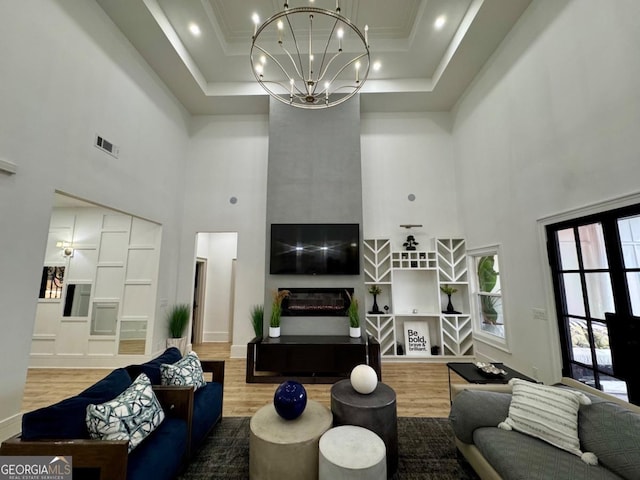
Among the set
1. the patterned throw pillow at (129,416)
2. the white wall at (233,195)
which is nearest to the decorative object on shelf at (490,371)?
the patterned throw pillow at (129,416)

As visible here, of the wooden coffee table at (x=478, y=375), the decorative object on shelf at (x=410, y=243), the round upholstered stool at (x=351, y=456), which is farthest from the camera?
the decorative object on shelf at (x=410, y=243)

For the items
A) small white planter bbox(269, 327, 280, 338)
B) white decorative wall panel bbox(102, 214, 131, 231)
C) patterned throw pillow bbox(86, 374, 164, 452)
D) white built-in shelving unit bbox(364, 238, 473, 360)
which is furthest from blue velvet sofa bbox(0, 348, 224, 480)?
white decorative wall panel bbox(102, 214, 131, 231)


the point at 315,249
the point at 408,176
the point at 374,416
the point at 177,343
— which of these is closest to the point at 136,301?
the point at 177,343

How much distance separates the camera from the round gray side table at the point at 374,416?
7.10ft

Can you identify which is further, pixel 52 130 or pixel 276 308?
pixel 276 308

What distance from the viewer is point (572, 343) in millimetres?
3162

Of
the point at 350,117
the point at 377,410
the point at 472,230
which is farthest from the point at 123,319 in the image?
the point at 472,230

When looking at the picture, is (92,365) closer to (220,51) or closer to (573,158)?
(220,51)

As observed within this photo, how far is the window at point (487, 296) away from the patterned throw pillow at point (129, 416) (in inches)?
184

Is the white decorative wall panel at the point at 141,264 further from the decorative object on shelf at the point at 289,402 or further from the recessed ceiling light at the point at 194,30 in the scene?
the decorative object on shelf at the point at 289,402

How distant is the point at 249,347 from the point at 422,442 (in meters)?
2.60

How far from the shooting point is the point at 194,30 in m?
4.57

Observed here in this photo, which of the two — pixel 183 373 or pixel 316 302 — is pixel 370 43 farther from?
pixel 183 373

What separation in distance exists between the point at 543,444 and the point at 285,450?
1.75m
